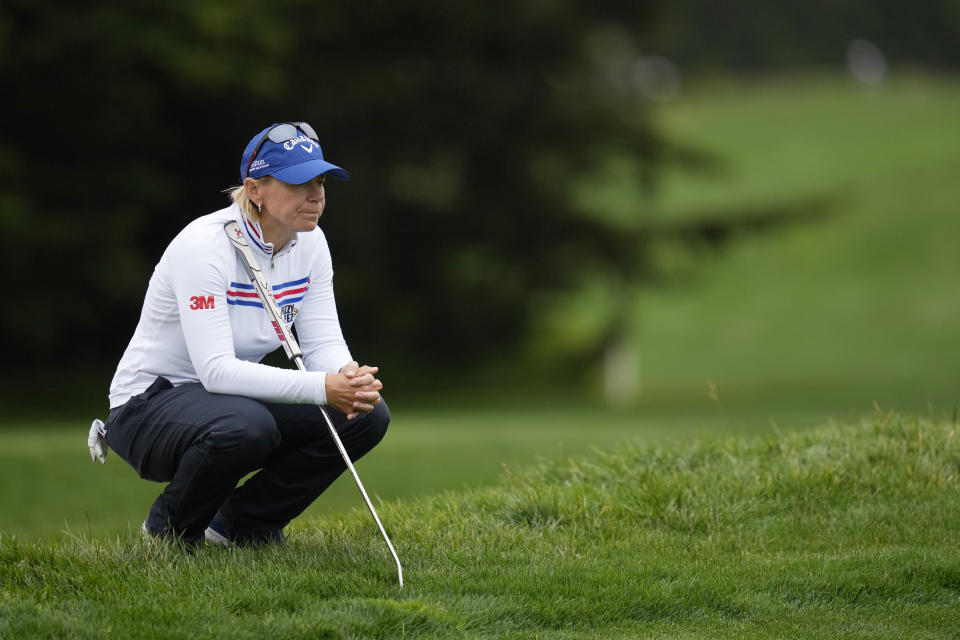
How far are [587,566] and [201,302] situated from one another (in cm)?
187

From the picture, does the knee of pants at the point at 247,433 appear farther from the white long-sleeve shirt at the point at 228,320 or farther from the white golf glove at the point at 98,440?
the white golf glove at the point at 98,440

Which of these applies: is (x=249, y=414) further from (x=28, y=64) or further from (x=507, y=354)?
(x=507, y=354)

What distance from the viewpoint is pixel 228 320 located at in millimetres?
4676

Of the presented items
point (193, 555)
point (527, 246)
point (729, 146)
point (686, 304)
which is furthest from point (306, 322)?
point (729, 146)

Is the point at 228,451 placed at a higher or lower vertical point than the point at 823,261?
higher

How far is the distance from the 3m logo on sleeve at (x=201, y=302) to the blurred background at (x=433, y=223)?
4770 mm

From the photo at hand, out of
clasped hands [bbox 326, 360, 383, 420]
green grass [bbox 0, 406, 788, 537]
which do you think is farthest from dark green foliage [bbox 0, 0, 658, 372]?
clasped hands [bbox 326, 360, 383, 420]

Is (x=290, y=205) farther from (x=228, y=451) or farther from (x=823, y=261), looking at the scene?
(x=823, y=261)

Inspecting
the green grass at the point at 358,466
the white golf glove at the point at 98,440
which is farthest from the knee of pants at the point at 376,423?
the green grass at the point at 358,466

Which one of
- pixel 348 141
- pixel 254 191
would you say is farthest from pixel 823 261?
pixel 254 191

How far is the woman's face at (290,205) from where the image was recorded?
4.80 meters

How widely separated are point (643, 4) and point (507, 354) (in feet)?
27.9

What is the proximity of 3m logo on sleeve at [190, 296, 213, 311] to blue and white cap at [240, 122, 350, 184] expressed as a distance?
54cm

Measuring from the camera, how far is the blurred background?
18562 millimetres
